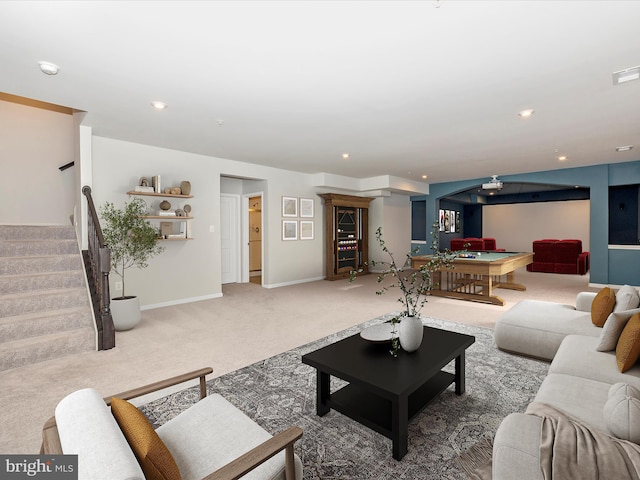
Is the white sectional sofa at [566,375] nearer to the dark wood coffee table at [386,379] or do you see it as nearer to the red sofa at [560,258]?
the dark wood coffee table at [386,379]

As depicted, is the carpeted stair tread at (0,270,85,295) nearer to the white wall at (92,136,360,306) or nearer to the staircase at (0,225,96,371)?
the staircase at (0,225,96,371)

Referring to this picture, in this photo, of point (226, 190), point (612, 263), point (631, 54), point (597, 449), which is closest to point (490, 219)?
point (612, 263)

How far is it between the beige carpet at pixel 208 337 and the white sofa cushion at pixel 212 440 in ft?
3.99

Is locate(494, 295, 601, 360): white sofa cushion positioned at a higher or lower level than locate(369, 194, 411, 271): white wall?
lower

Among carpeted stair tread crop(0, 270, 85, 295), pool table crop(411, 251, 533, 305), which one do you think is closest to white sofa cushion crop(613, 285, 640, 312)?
pool table crop(411, 251, 533, 305)

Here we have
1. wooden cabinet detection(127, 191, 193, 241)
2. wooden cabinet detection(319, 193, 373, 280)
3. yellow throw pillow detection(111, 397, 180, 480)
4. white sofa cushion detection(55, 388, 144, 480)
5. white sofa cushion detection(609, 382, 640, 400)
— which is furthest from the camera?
wooden cabinet detection(319, 193, 373, 280)

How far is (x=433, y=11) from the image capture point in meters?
1.95

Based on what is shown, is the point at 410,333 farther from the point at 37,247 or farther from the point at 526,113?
the point at 37,247

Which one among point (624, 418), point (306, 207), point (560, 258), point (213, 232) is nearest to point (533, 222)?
point (560, 258)

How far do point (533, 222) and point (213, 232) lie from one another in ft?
38.0

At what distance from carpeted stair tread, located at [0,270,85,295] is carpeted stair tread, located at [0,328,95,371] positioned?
77 centimetres

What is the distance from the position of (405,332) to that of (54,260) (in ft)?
14.2

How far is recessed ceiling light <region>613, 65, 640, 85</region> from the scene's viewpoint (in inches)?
105

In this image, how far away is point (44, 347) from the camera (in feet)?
10.3
